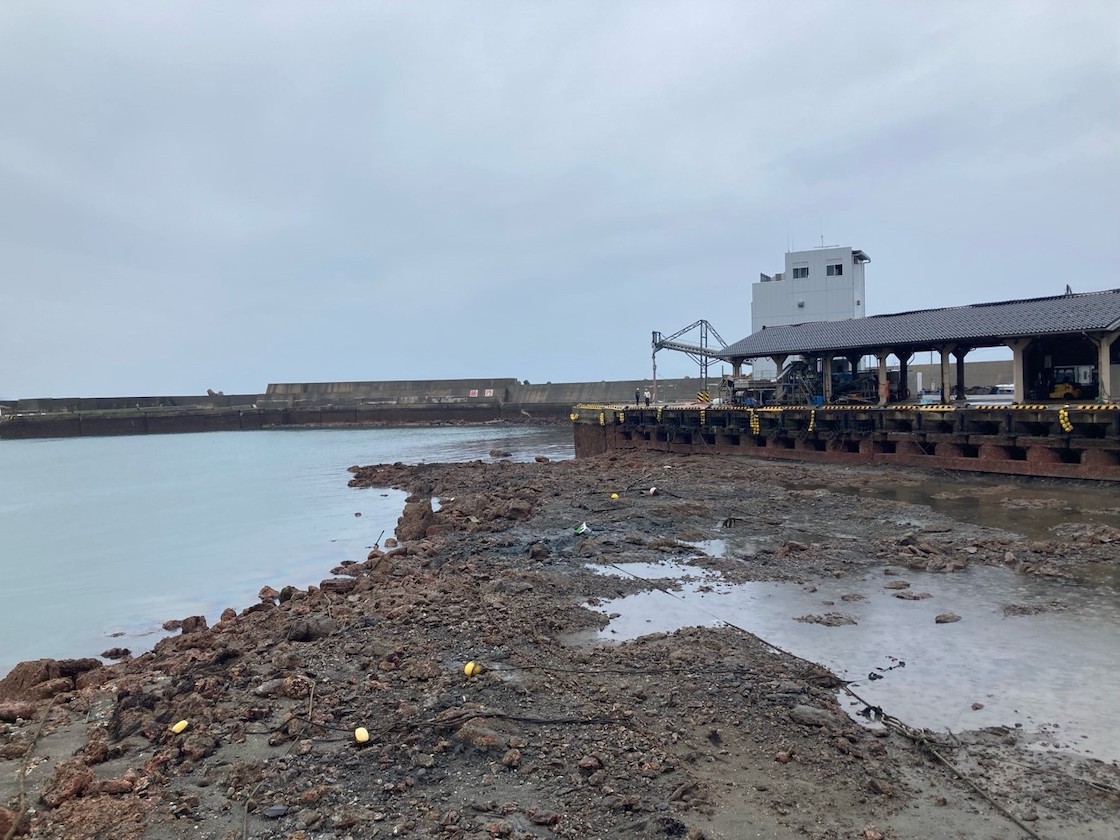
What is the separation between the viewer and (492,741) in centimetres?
484

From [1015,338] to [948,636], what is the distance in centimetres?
1713

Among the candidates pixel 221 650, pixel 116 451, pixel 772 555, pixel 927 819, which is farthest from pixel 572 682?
pixel 116 451

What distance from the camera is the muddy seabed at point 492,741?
4.17 metres

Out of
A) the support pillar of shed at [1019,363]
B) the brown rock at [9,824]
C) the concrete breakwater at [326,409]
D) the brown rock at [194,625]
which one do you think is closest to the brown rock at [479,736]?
the brown rock at [9,824]

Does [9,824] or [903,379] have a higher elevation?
[903,379]

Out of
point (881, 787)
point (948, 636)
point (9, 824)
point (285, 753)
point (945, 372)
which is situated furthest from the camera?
point (945, 372)

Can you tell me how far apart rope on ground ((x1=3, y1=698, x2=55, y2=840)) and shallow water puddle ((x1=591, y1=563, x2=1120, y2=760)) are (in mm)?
4545

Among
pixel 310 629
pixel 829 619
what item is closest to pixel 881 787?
pixel 829 619

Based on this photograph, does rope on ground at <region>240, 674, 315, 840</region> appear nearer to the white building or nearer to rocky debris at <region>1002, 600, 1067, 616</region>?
rocky debris at <region>1002, 600, 1067, 616</region>

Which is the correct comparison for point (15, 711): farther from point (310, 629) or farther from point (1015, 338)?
point (1015, 338)

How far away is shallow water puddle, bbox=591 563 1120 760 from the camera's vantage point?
561 cm

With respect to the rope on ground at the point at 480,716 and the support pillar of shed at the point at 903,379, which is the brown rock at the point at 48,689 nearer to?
the rope on ground at the point at 480,716

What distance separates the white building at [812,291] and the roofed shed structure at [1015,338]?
1031 centimetres

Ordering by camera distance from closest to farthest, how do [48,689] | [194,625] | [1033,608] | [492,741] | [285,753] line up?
[492,741], [285,753], [48,689], [1033,608], [194,625]
